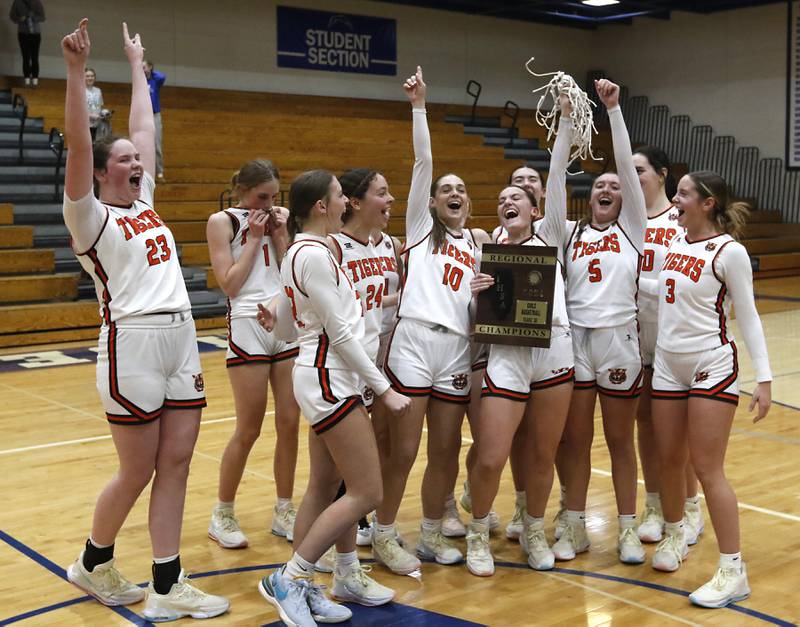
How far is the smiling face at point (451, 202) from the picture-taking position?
411 cm

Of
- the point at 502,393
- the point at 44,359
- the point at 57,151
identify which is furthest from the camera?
the point at 57,151

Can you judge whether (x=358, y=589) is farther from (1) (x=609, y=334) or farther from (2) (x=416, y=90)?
(2) (x=416, y=90)

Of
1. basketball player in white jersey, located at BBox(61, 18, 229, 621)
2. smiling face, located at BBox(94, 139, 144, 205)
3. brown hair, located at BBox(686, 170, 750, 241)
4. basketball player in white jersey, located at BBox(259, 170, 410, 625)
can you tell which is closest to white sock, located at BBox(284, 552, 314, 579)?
basketball player in white jersey, located at BBox(259, 170, 410, 625)

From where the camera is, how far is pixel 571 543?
13.6 ft

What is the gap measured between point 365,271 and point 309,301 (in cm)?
62

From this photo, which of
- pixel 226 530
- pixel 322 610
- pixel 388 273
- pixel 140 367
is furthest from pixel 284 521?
pixel 140 367

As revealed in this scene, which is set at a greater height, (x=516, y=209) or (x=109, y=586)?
(x=516, y=209)

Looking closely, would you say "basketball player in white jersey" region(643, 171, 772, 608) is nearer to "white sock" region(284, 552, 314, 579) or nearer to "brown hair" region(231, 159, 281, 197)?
"white sock" region(284, 552, 314, 579)

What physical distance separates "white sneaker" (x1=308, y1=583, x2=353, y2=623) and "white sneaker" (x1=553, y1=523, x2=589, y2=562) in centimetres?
104

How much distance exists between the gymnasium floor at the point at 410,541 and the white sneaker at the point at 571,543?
0.04m

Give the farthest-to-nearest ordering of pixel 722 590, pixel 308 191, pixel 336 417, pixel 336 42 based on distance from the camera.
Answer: pixel 336 42, pixel 722 590, pixel 308 191, pixel 336 417

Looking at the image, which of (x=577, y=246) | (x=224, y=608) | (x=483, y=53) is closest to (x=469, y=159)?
(x=483, y=53)

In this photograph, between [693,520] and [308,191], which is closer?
[308,191]

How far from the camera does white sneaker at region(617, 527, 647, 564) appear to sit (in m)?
4.03
